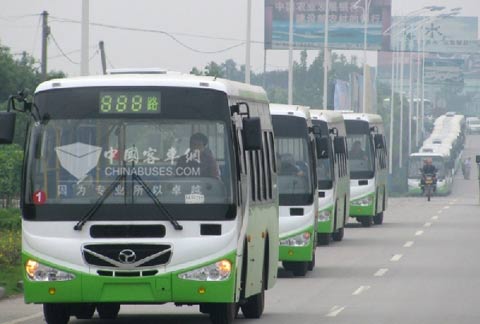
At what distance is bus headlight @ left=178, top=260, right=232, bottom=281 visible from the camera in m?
15.7

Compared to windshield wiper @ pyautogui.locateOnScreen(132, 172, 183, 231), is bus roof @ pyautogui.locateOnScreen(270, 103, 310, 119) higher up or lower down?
higher up

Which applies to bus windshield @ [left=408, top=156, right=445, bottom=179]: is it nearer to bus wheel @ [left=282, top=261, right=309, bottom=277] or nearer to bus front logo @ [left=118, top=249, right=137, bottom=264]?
bus wheel @ [left=282, top=261, right=309, bottom=277]

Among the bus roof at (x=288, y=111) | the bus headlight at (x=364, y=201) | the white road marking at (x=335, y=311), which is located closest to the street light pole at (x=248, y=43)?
the bus headlight at (x=364, y=201)

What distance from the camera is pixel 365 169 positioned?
142 feet

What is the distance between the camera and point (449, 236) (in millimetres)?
39094

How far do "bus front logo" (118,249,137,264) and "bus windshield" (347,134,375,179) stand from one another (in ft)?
91.3

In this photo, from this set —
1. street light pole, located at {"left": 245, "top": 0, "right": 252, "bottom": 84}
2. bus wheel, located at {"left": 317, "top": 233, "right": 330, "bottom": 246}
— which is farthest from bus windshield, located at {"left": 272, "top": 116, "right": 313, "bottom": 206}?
street light pole, located at {"left": 245, "top": 0, "right": 252, "bottom": 84}

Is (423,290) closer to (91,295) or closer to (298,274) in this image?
(298,274)

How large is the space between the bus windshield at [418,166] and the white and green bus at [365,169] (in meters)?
44.1

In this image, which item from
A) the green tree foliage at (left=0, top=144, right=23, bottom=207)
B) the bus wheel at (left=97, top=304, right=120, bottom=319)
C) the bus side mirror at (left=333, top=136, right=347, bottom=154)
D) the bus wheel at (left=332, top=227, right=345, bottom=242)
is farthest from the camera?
the green tree foliage at (left=0, top=144, right=23, bottom=207)

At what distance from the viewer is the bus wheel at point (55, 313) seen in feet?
53.6

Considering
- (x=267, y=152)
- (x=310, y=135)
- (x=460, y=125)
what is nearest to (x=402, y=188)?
(x=460, y=125)

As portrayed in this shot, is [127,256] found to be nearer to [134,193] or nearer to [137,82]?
[134,193]

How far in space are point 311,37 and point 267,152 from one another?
93.1 m
